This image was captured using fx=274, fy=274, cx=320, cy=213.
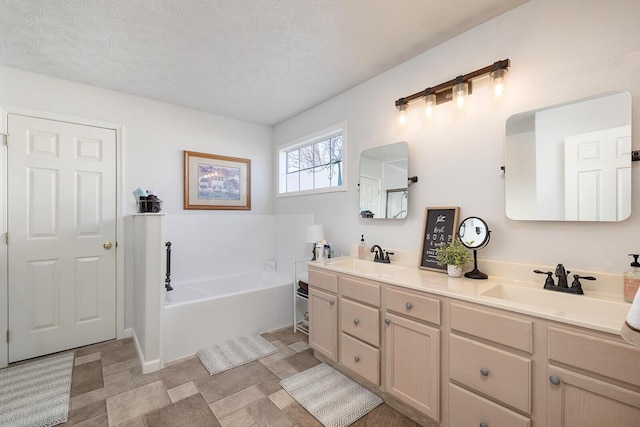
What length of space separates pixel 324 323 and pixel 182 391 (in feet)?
3.67

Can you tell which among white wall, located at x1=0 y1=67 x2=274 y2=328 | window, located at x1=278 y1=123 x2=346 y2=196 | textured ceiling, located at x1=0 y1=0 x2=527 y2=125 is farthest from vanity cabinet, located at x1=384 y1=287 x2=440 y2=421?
white wall, located at x1=0 y1=67 x2=274 y2=328

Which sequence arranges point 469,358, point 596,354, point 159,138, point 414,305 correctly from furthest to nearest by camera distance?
point 159,138, point 414,305, point 469,358, point 596,354

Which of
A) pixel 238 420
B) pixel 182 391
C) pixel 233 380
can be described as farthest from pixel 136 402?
pixel 238 420

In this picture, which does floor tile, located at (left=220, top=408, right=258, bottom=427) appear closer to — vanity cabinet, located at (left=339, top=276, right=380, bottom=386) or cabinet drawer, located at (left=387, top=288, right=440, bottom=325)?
vanity cabinet, located at (left=339, top=276, right=380, bottom=386)

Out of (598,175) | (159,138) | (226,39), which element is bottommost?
(598,175)

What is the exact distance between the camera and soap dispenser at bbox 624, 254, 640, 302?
125 centimetres

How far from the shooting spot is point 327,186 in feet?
10.3

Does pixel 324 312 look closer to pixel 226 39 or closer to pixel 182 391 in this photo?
pixel 182 391

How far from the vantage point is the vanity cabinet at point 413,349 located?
1.52 m

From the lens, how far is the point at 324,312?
2.24 meters

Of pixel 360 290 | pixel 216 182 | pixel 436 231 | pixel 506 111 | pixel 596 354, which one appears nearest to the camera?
pixel 596 354

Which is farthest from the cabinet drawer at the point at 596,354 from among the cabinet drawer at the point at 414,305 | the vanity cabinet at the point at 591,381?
the cabinet drawer at the point at 414,305

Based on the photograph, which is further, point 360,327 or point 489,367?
point 360,327

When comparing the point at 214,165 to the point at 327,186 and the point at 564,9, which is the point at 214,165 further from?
the point at 564,9
